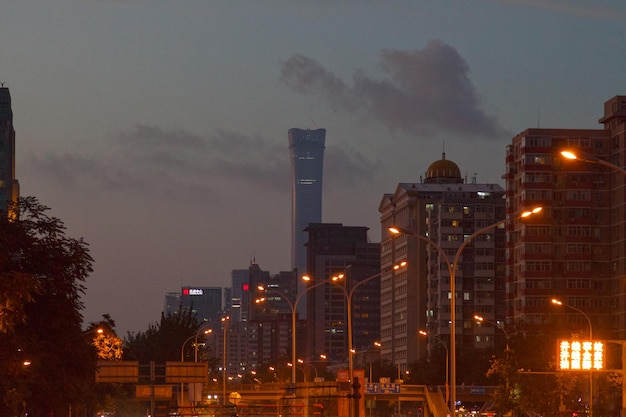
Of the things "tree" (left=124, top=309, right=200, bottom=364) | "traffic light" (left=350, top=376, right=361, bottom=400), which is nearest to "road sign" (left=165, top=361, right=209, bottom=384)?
"traffic light" (left=350, top=376, right=361, bottom=400)

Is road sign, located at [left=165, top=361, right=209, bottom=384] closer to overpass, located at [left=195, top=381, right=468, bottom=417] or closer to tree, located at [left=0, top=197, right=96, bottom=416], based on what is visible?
overpass, located at [left=195, top=381, right=468, bottom=417]

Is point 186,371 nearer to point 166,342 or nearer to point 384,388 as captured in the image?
point 384,388

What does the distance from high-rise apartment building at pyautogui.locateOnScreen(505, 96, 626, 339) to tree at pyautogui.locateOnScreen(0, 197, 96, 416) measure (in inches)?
4401

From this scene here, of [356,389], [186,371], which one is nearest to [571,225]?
[186,371]

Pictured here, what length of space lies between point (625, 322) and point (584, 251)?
12095 millimetres

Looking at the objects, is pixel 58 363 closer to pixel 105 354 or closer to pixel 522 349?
pixel 105 354

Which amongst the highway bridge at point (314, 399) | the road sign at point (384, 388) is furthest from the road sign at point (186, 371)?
the road sign at point (384, 388)

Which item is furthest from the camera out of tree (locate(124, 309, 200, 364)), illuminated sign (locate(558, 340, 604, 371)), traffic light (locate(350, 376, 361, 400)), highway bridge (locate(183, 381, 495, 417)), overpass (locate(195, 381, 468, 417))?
tree (locate(124, 309, 200, 364))

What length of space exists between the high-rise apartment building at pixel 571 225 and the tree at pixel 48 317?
367ft

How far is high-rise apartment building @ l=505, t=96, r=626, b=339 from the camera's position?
167 metres

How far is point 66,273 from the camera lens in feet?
196

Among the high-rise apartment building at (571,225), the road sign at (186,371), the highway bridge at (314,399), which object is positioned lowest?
the highway bridge at (314,399)

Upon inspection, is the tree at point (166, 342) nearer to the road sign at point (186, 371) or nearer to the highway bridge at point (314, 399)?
the highway bridge at point (314, 399)

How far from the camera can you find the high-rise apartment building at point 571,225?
167m
